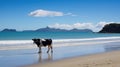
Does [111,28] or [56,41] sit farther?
[111,28]

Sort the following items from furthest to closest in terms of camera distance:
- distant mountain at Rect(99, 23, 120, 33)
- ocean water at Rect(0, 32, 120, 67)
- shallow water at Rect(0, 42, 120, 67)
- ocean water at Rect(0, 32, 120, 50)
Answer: distant mountain at Rect(99, 23, 120, 33) → ocean water at Rect(0, 32, 120, 50) → ocean water at Rect(0, 32, 120, 67) → shallow water at Rect(0, 42, 120, 67)

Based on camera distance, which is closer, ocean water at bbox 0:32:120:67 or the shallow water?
the shallow water

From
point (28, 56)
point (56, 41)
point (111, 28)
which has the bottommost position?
point (28, 56)

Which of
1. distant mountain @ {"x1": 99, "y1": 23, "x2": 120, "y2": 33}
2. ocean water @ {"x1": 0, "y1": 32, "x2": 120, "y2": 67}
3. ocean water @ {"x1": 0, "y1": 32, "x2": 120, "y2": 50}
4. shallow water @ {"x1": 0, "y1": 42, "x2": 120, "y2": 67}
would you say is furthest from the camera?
distant mountain @ {"x1": 99, "y1": 23, "x2": 120, "y2": 33}

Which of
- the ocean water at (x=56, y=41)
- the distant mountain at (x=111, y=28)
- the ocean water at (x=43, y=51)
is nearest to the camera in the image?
the ocean water at (x=43, y=51)

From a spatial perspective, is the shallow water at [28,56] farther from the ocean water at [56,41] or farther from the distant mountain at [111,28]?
the distant mountain at [111,28]

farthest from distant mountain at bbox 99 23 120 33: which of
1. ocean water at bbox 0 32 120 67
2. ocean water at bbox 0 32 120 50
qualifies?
ocean water at bbox 0 32 120 67

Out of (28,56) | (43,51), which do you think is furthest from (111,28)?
(28,56)

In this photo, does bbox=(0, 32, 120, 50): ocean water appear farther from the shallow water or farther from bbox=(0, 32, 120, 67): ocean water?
the shallow water

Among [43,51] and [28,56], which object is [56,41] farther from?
[28,56]

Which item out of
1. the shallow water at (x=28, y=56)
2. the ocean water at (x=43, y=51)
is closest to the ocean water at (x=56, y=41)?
the ocean water at (x=43, y=51)

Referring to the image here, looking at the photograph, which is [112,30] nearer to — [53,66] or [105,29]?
[105,29]

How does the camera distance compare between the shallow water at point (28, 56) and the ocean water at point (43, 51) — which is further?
the ocean water at point (43, 51)

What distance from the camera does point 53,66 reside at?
40.7ft
